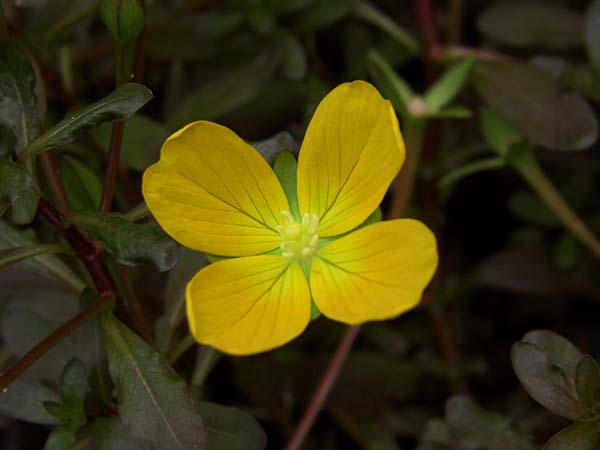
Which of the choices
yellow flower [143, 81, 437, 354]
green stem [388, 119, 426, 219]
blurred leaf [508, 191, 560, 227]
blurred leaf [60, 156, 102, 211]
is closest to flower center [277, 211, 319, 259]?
yellow flower [143, 81, 437, 354]

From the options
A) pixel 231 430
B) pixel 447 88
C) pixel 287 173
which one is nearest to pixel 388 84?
pixel 447 88

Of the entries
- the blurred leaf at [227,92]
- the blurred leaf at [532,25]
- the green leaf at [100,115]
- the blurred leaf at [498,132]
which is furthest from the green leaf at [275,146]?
the blurred leaf at [532,25]

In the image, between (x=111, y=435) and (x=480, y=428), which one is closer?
(x=111, y=435)

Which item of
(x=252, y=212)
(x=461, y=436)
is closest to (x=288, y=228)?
(x=252, y=212)

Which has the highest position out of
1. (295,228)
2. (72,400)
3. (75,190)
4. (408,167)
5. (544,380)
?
(75,190)

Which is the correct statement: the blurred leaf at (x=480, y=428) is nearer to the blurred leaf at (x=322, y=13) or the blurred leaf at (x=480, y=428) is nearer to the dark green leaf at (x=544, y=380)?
the dark green leaf at (x=544, y=380)

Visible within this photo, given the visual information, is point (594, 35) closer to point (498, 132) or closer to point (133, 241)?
point (498, 132)

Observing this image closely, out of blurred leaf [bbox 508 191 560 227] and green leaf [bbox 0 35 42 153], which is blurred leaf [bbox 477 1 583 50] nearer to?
blurred leaf [bbox 508 191 560 227]
